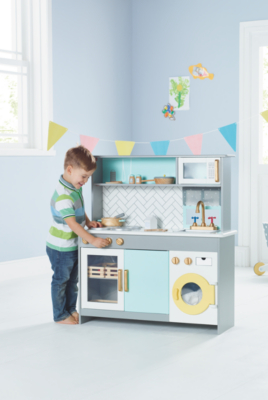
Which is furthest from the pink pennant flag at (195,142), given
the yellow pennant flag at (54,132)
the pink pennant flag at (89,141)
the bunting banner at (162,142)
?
the yellow pennant flag at (54,132)

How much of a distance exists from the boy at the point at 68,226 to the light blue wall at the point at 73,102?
52.3 inches

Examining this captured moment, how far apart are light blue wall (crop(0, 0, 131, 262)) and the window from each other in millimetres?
117

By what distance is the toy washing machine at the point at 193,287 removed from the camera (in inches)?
111

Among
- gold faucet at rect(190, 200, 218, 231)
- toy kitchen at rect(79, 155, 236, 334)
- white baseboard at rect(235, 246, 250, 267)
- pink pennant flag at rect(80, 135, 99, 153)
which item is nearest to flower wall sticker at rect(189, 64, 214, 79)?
white baseboard at rect(235, 246, 250, 267)

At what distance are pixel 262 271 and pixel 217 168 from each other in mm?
1810

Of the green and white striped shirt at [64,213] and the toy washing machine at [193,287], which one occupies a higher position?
the green and white striped shirt at [64,213]

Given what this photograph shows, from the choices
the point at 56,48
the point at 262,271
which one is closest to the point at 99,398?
the point at 262,271

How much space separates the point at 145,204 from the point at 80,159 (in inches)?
19.6

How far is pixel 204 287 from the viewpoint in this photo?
283 centimetres

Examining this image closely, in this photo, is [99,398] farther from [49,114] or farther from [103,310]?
[49,114]

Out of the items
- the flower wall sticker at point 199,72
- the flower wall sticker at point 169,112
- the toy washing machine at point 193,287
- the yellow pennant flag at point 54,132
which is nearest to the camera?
the toy washing machine at point 193,287

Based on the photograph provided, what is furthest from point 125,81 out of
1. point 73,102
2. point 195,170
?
point 195,170

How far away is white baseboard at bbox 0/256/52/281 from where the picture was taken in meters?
4.26

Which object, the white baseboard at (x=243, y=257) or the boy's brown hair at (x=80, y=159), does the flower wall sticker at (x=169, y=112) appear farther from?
the boy's brown hair at (x=80, y=159)
